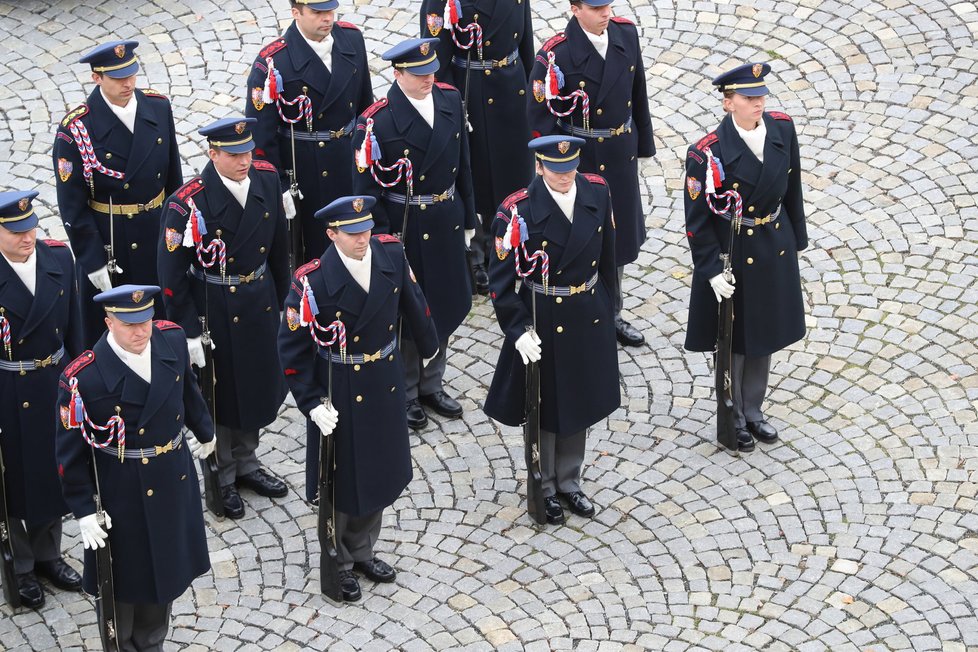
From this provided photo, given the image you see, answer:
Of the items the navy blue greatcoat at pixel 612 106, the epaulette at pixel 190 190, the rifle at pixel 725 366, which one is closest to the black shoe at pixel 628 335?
the navy blue greatcoat at pixel 612 106

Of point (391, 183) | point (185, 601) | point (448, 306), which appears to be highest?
point (391, 183)

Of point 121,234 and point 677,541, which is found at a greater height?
point 121,234

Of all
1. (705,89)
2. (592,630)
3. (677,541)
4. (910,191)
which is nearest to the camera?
(592,630)

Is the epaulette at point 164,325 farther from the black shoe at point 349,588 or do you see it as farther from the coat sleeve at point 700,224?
the coat sleeve at point 700,224

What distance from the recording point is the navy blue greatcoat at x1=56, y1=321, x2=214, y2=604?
26.2 feet

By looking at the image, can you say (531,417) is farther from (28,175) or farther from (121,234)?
(28,175)

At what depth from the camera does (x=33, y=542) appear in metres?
9.10

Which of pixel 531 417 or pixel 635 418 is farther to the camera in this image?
pixel 635 418

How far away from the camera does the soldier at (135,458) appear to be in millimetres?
7961

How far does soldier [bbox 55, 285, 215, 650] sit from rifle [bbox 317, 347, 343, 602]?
A: 27.3 inches

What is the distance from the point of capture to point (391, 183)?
33.0 ft

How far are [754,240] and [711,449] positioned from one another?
131 cm

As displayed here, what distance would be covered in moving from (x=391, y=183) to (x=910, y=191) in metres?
4.33

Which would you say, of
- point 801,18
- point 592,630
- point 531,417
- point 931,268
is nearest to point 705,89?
point 801,18
